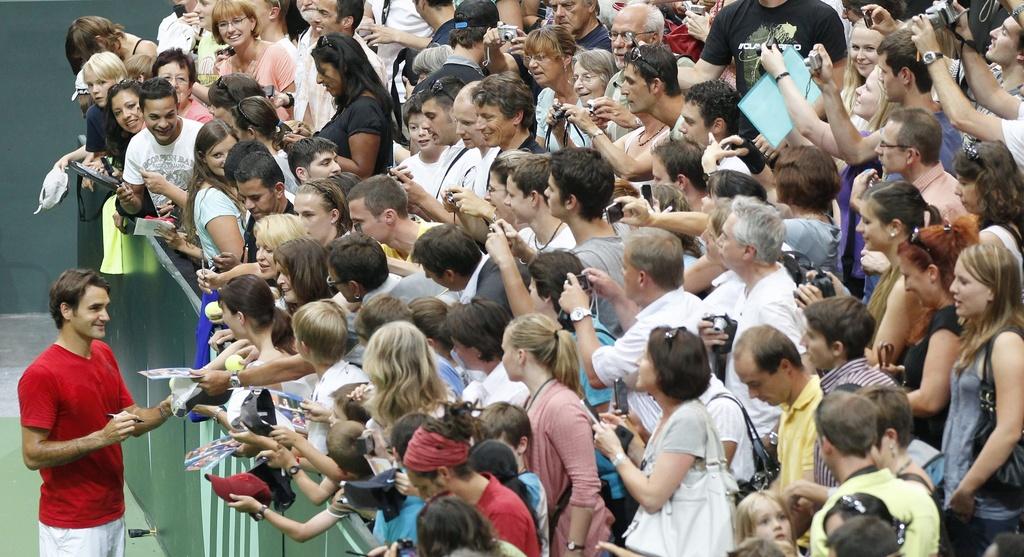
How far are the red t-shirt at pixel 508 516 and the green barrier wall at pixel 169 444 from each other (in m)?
0.95

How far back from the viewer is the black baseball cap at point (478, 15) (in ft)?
31.1

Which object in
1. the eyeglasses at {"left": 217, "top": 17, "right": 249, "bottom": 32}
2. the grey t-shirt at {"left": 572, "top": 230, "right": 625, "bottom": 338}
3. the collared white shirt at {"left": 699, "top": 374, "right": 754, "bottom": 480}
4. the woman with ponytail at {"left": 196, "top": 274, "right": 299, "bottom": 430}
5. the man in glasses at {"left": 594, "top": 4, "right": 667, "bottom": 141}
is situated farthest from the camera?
the eyeglasses at {"left": 217, "top": 17, "right": 249, "bottom": 32}

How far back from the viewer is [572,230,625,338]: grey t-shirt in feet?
19.0

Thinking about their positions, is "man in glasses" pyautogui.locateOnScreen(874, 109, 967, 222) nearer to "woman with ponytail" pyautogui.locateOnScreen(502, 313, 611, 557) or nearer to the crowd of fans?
the crowd of fans

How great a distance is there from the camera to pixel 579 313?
17.7 feet

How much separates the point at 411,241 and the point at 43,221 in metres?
11.4

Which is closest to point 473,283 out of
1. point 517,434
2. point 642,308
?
point 642,308

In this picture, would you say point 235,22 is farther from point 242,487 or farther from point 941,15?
point 941,15

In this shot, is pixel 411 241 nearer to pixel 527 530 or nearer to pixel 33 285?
pixel 527 530

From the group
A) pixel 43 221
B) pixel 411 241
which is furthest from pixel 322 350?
pixel 43 221

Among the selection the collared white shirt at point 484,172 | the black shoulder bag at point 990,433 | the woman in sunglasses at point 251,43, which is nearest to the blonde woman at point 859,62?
the collared white shirt at point 484,172

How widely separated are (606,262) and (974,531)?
1712mm

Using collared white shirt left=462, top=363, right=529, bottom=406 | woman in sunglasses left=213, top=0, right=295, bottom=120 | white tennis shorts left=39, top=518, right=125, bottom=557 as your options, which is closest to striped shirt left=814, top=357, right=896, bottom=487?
collared white shirt left=462, top=363, right=529, bottom=406

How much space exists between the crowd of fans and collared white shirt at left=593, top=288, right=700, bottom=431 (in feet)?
0.04
